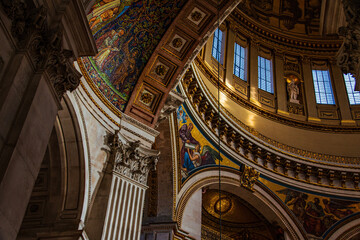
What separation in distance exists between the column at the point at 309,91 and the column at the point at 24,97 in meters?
14.2

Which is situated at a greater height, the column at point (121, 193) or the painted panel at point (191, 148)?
the painted panel at point (191, 148)

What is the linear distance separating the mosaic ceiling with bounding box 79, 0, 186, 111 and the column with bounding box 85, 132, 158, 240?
120 centimetres

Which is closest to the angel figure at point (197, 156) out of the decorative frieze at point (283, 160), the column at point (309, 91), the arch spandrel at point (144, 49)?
the decorative frieze at point (283, 160)

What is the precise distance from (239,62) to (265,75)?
1434mm

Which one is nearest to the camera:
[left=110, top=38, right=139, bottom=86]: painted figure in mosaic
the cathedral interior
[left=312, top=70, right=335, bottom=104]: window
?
the cathedral interior

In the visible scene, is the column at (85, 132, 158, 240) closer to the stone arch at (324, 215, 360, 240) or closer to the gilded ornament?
the gilded ornament

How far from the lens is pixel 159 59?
36.5 ft

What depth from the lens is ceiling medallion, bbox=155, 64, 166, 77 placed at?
11.2 metres

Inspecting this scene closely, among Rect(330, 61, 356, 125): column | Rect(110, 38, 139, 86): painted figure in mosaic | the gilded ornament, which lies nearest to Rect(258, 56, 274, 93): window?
Rect(330, 61, 356, 125): column

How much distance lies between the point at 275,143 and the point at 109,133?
862cm

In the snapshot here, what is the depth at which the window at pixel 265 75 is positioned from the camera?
18.6 meters

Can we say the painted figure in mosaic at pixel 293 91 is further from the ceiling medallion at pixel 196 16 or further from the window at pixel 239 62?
the ceiling medallion at pixel 196 16

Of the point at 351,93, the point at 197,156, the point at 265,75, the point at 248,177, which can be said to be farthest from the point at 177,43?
the point at 351,93

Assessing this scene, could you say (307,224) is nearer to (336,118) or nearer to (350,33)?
(336,118)
